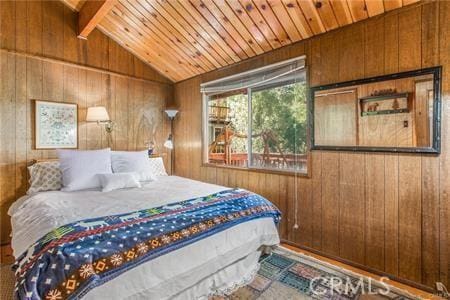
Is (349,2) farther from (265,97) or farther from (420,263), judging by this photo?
(420,263)

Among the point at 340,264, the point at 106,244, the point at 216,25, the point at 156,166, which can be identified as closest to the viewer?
the point at 106,244

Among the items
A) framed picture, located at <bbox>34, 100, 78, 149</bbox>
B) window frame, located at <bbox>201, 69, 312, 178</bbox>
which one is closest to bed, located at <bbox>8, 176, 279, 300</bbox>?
window frame, located at <bbox>201, 69, 312, 178</bbox>

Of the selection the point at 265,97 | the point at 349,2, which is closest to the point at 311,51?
the point at 349,2

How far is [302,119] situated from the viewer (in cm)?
270

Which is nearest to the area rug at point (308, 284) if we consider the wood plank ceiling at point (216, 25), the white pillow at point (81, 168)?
the white pillow at point (81, 168)

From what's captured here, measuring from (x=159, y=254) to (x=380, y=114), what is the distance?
208cm

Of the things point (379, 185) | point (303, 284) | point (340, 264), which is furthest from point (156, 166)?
point (379, 185)

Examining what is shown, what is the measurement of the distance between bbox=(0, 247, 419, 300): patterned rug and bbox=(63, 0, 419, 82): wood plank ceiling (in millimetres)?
2277

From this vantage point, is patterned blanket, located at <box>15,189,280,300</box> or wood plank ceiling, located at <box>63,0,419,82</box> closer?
patterned blanket, located at <box>15,189,280,300</box>

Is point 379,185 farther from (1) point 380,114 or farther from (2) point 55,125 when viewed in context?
(2) point 55,125

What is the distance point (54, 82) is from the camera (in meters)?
3.09

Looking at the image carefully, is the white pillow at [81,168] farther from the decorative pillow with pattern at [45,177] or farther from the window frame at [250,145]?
the window frame at [250,145]

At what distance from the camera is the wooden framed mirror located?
1885 mm

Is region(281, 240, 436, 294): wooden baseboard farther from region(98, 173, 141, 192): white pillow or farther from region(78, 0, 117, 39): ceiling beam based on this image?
region(78, 0, 117, 39): ceiling beam
